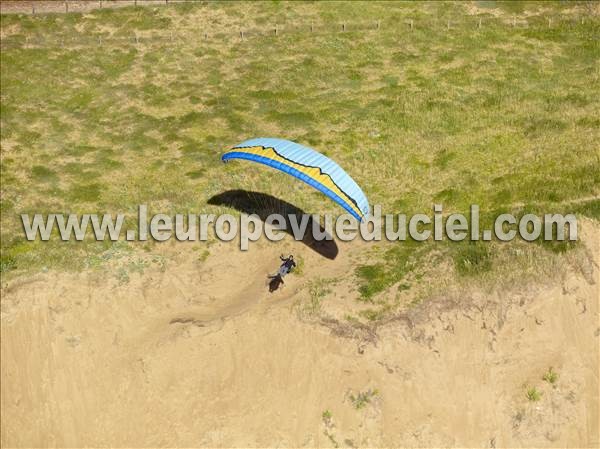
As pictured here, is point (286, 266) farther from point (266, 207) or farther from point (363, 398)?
point (363, 398)

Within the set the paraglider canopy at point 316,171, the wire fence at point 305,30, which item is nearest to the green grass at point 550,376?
the paraglider canopy at point 316,171

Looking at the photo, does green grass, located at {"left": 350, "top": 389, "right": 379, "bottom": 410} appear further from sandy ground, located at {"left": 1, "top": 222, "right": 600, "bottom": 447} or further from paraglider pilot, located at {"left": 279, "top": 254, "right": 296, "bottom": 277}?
paraglider pilot, located at {"left": 279, "top": 254, "right": 296, "bottom": 277}

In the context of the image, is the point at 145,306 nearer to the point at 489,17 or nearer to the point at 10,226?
the point at 10,226

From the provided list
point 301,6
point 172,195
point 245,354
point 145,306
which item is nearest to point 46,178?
point 172,195

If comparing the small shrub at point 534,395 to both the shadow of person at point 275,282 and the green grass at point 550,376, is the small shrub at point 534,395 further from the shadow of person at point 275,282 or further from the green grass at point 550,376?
the shadow of person at point 275,282

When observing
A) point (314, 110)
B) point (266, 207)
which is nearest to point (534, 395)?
point (266, 207)
